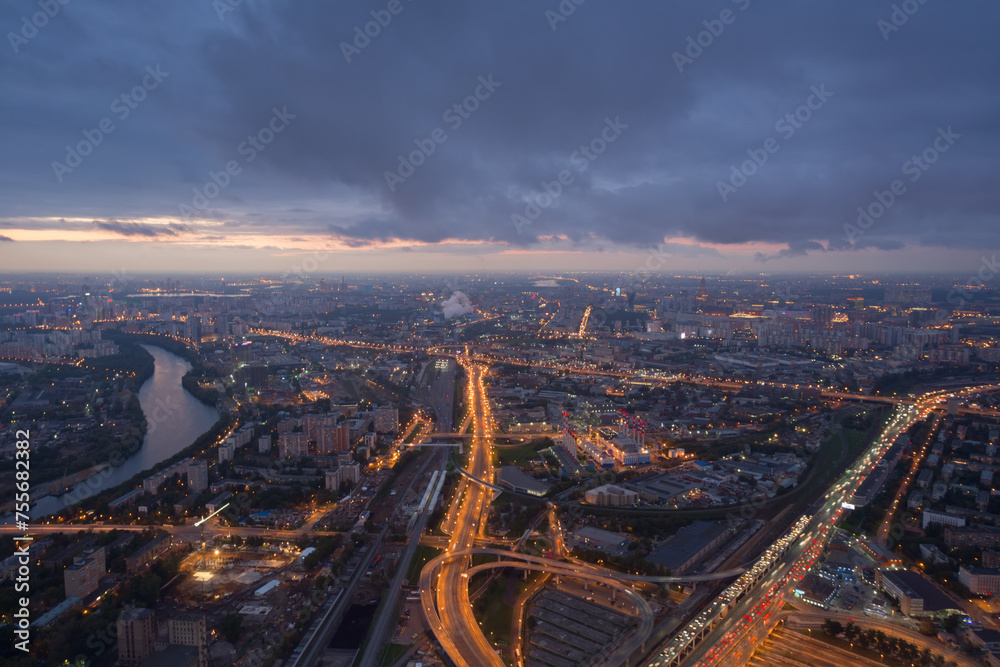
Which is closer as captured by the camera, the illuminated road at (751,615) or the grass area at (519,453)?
the illuminated road at (751,615)

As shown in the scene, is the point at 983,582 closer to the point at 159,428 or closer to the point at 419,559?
the point at 419,559

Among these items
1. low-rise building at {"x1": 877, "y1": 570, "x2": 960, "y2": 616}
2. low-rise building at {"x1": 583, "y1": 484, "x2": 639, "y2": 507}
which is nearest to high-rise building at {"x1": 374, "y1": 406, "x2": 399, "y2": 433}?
low-rise building at {"x1": 583, "y1": 484, "x2": 639, "y2": 507}

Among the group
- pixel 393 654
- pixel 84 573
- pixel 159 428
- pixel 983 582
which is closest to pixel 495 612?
pixel 393 654

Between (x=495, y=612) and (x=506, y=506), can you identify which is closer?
(x=495, y=612)

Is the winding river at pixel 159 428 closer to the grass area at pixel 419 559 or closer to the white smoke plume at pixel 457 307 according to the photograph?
the grass area at pixel 419 559

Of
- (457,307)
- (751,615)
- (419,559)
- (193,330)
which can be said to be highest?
(457,307)

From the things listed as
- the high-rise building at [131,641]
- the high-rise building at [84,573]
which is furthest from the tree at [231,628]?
the high-rise building at [84,573]

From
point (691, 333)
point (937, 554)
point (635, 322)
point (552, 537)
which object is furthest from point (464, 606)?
point (635, 322)
